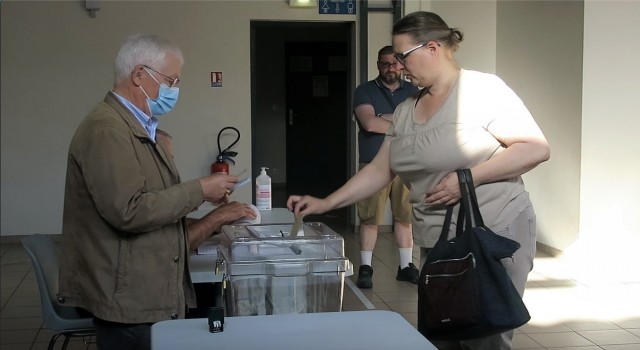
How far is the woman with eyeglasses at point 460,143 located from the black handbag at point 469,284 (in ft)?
0.30

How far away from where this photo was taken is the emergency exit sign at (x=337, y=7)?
313 inches

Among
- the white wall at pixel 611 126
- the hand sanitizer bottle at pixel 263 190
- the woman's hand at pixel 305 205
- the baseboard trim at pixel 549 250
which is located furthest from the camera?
the baseboard trim at pixel 549 250

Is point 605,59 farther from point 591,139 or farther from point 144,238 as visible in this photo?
point 144,238

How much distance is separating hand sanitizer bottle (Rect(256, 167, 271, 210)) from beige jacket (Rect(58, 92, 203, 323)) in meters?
1.43

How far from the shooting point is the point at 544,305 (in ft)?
17.2

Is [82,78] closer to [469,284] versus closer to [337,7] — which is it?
[337,7]

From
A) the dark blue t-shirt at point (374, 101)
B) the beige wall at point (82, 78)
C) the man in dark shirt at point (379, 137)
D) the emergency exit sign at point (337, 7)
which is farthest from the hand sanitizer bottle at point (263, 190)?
the emergency exit sign at point (337, 7)

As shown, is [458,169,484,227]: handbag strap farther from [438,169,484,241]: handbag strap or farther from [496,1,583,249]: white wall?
[496,1,583,249]: white wall

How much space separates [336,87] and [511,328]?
1005 centimetres

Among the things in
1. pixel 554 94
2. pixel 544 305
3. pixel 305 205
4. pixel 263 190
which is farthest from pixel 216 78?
pixel 305 205

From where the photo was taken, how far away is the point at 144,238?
2244 mm

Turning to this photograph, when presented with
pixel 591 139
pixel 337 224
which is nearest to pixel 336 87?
pixel 337 224

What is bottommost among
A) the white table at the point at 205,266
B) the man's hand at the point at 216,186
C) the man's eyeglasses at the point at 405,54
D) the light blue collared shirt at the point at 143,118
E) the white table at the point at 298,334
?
the white table at the point at 205,266

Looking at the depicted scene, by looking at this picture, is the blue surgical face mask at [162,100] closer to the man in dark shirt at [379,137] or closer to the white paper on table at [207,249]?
the white paper on table at [207,249]
